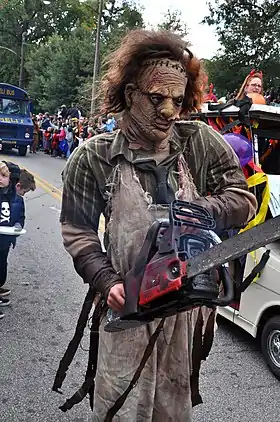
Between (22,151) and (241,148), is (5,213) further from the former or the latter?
(22,151)

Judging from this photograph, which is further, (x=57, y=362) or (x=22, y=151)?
(x=22, y=151)

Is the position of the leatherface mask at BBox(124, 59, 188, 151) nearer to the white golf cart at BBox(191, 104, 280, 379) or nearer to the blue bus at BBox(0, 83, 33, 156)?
the white golf cart at BBox(191, 104, 280, 379)

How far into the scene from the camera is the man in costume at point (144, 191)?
1.83 meters

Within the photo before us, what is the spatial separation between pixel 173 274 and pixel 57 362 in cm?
260

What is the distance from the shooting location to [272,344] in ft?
12.3

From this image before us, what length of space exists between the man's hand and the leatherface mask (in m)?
0.50

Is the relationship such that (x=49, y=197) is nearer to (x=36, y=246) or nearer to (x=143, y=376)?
(x=36, y=246)

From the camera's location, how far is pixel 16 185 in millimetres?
5152

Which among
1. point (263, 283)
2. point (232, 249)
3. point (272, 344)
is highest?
point (232, 249)

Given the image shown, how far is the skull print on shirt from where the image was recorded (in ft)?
15.9

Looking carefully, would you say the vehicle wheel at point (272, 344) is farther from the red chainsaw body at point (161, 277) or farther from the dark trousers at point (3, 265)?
the dark trousers at point (3, 265)

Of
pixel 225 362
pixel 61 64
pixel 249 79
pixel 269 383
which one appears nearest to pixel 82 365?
pixel 225 362

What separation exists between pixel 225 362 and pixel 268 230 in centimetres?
279

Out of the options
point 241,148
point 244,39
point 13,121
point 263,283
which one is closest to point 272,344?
point 263,283
